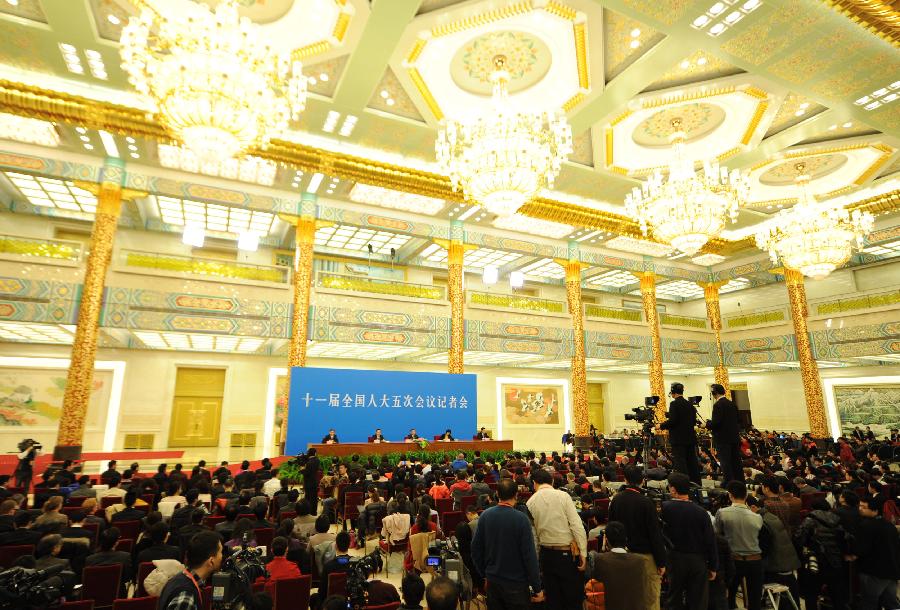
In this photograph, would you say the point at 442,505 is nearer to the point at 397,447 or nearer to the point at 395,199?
the point at 397,447

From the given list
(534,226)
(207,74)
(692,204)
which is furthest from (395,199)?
(207,74)

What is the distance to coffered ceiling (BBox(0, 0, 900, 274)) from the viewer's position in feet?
24.9

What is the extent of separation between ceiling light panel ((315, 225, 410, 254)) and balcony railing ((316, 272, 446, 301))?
1.73m

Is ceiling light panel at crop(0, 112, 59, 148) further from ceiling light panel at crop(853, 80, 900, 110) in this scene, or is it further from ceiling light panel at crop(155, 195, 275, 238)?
ceiling light panel at crop(853, 80, 900, 110)

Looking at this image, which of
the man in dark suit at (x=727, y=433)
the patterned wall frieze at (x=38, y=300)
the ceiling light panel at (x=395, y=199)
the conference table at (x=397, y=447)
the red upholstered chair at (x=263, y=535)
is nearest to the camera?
the red upholstered chair at (x=263, y=535)

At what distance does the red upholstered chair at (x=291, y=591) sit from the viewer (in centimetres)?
309

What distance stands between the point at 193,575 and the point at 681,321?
762 inches

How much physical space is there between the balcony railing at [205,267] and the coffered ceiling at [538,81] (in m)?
2.16

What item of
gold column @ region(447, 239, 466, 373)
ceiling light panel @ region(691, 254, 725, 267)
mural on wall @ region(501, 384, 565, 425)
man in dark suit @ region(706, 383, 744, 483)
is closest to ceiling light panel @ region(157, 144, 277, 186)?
gold column @ region(447, 239, 466, 373)

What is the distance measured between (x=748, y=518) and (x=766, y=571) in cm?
70

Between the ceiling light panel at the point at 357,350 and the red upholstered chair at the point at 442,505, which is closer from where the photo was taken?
the red upholstered chair at the point at 442,505

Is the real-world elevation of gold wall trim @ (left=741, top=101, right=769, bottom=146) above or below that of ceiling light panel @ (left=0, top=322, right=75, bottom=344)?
above

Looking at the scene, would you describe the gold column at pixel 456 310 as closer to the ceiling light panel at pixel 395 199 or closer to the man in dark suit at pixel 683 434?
the ceiling light panel at pixel 395 199

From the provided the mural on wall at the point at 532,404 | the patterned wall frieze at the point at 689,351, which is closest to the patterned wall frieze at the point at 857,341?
the patterned wall frieze at the point at 689,351
